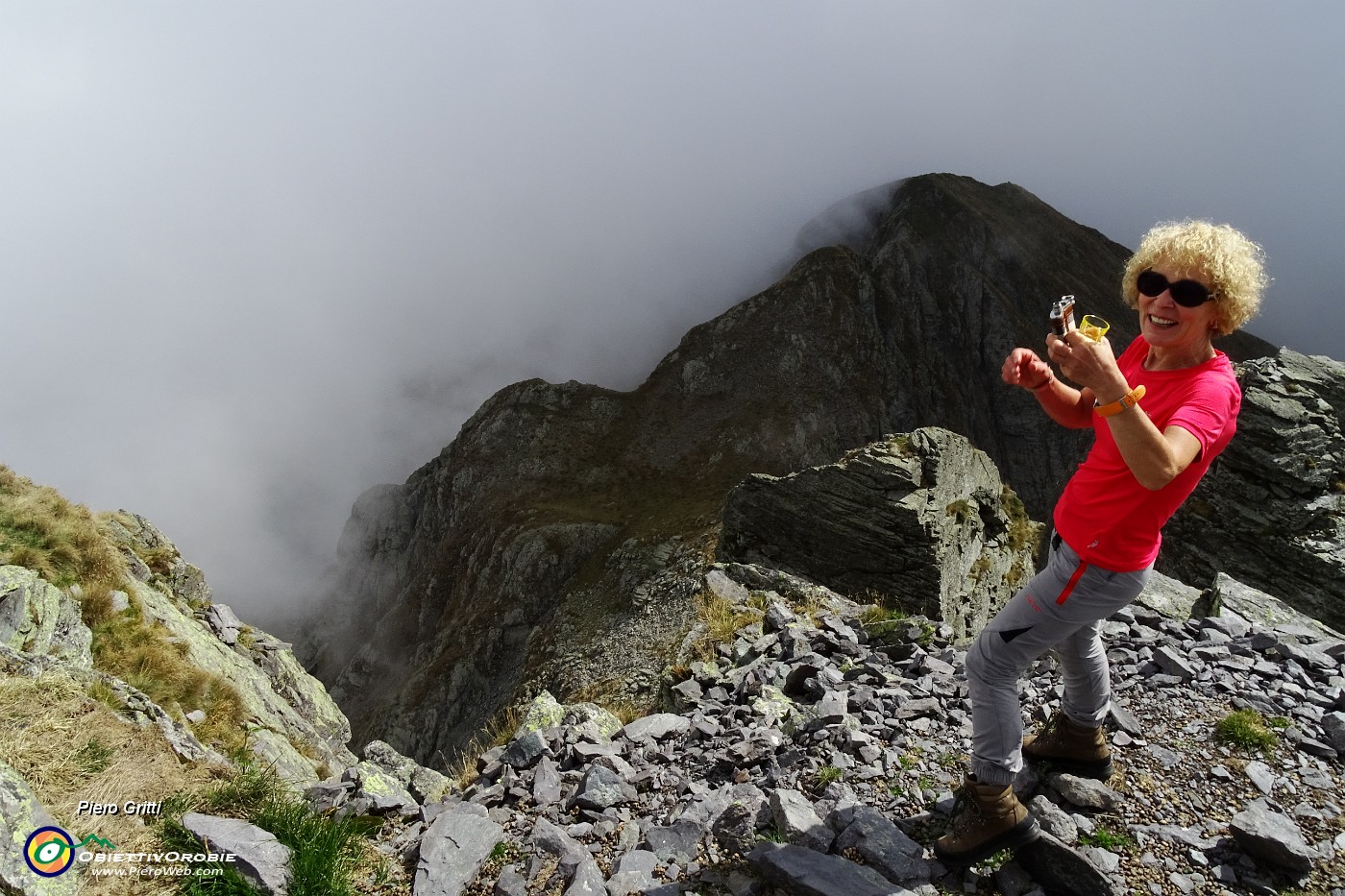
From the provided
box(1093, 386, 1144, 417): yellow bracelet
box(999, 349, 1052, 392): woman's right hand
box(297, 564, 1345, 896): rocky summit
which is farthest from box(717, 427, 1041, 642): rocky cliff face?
box(1093, 386, 1144, 417): yellow bracelet

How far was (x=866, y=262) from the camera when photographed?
91938 millimetres

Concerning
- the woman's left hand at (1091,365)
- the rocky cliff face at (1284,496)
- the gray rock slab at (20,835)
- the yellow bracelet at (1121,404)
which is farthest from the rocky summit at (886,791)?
the rocky cliff face at (1284,496)

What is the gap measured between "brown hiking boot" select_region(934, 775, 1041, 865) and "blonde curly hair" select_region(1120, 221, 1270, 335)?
375 cm

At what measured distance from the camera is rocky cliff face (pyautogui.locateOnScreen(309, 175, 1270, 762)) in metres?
45.9

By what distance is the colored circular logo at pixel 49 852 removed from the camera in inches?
191

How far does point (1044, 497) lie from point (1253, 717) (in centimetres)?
8128

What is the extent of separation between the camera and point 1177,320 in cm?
450

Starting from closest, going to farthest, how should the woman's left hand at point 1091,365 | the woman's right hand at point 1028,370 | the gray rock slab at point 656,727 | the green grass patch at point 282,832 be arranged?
the woman's left hand at point 1091,365 → the woman's right hand at point 1028,370 → the green grass patch at point 282,832 → the gray rock slab at point 656,727

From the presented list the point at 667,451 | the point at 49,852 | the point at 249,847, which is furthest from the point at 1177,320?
the point at 667,451

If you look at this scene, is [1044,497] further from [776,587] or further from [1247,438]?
[776,587]

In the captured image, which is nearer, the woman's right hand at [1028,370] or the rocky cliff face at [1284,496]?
the woman's right hand at [1028,370]
